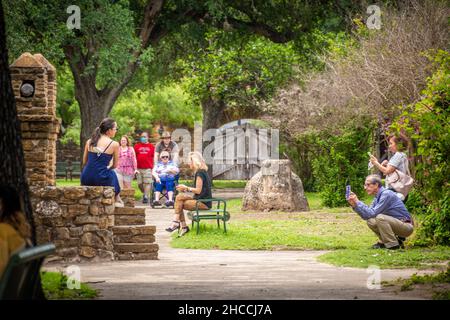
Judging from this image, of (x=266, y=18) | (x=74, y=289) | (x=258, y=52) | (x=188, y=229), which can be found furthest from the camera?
(x=258, y=52)

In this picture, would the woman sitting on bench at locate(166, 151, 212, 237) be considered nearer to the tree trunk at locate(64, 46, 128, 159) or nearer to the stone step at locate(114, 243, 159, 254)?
the stone step at locate(114, 243, 159, 254)

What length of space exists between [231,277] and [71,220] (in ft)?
9.79

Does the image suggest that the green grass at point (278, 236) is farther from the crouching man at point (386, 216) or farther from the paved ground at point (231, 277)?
the crouching man at point (386, 216)

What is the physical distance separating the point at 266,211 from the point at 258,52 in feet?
39.1

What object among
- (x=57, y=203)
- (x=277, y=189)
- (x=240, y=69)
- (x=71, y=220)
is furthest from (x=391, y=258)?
(x=240, y=69)

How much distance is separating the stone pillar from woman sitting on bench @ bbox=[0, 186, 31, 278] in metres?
7.21

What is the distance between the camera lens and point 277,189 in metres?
26.3

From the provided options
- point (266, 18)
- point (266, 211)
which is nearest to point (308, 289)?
point (266, 211)

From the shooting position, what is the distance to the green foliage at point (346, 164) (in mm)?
27859

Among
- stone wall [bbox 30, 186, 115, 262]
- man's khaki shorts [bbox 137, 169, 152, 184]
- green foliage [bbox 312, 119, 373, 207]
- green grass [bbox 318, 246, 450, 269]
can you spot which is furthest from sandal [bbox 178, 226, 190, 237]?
man's khaki shorts [bbox 137, 169, 152, 184]
